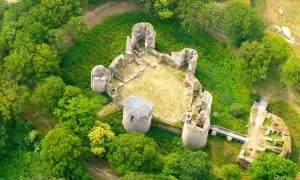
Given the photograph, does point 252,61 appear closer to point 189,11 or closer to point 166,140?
point 189,11

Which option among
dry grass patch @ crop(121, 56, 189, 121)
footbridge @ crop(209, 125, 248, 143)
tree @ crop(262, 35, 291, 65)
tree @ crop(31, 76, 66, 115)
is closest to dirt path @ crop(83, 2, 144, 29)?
dry grass patch @ crop(121, 56, 189, 121)

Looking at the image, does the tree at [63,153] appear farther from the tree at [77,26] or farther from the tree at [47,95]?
the tree at [77,26]

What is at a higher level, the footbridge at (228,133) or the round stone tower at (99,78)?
the round stone tower at (99,78)

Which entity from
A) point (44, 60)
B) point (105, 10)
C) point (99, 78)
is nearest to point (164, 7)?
point (105, 10)

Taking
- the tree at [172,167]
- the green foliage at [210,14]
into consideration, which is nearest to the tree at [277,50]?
the green foliage at [210,14]

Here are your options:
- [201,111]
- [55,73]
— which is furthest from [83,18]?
[201,111]

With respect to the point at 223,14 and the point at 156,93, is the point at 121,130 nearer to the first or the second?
the point at 156,93
